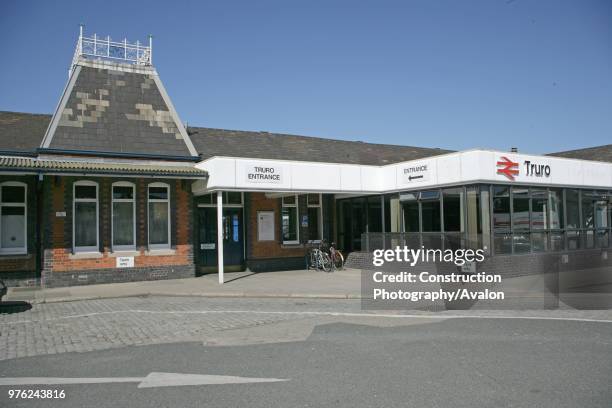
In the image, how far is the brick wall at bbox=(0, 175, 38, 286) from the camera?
15305 mm

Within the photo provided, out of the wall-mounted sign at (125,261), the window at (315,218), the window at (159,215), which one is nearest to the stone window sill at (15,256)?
the wall-mounted sign at (125,261)

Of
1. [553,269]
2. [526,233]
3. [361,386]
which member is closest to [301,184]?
[526,233]

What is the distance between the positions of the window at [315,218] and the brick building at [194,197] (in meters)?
0.44

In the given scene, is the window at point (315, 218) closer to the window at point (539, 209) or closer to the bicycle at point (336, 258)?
the bicycle at point (336, 258)

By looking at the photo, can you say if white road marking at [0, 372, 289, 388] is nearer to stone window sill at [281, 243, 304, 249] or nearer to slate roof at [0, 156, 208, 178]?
slate roof at [0, 156, 208, 178]

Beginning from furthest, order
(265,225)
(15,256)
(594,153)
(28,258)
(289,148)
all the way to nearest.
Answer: (594,153) → (289,148) → (265,225) → (28,258) → (15,256)

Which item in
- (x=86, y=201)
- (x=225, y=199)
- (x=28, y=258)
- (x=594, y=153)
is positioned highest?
(x=594, y=153)

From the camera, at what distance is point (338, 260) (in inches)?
766

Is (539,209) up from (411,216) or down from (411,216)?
up

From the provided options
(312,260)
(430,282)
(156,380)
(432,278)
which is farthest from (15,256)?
(432,278)

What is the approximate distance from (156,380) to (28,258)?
38.6 ft

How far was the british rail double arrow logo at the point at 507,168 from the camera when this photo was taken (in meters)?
15.8

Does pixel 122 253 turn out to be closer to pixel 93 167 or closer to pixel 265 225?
pixel 93 167

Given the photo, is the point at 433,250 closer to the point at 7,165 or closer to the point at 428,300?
the point at 428,300
